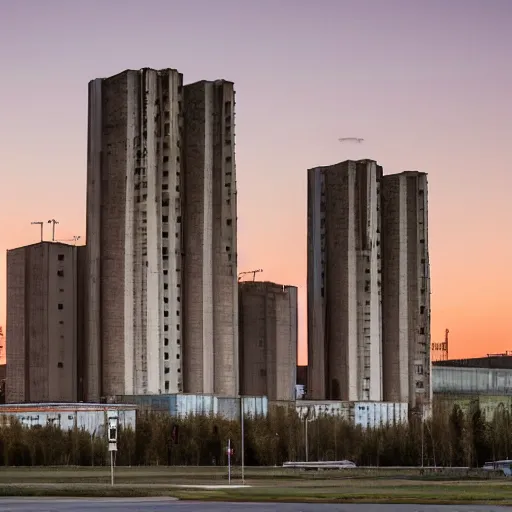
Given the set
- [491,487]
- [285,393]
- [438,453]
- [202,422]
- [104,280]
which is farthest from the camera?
[285,393]

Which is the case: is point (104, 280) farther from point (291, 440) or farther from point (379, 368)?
point (379, 368)

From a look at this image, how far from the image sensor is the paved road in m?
40.1

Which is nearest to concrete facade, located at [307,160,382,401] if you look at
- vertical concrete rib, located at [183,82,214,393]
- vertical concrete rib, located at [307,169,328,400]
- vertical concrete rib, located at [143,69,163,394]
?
vertical concrete rib, located at [307,169,328,400]

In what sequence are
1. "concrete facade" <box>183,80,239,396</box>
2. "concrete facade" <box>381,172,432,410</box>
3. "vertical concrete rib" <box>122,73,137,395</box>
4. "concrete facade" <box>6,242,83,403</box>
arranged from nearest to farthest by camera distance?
1. "vertical concrete rib" <box>122,73,137,395</box>
2. "concrete facade" <box>6,242,83,403</box>
3. "concrete facade" <box>183,80,239,396</box>
4. "concrete facade" <box>381,172,432,410</box>

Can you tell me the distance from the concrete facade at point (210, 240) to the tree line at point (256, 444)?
69.0 feet

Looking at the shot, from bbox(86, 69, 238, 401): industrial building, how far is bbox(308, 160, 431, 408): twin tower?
1913 centimetres

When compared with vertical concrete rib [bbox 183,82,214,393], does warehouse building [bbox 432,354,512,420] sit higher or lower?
lower

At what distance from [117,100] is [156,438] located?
36.6m

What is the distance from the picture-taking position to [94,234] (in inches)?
4840

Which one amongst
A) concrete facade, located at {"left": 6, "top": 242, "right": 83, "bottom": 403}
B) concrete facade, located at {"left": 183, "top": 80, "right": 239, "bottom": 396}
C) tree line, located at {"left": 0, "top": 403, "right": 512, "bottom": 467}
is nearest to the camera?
tree line, located at {"left": 0, "top": 403, "right": 512, "bottom": 467}

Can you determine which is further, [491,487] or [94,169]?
[94,169]

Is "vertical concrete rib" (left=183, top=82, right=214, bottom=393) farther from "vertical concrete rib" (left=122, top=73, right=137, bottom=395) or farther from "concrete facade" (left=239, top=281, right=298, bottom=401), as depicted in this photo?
"concrete facade" (left=239, top=281, right=298, bottom=401)

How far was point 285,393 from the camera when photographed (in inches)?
5822

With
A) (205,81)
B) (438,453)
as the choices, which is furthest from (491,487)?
(205,81)
